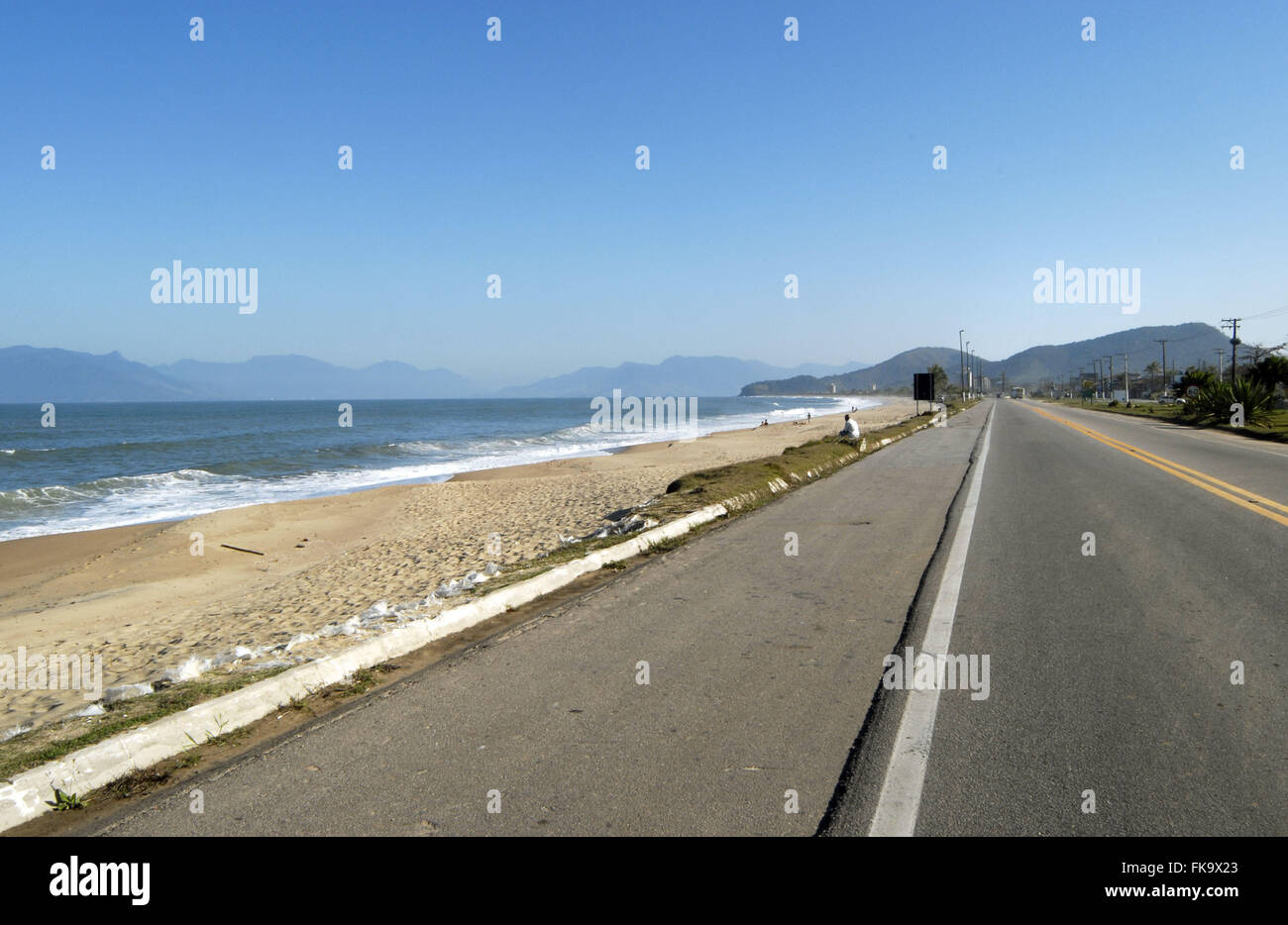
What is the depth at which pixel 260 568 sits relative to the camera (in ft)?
48.5

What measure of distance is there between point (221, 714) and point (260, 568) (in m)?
11.1

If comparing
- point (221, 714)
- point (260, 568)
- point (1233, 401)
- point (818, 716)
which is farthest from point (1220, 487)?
point (1233, 401)

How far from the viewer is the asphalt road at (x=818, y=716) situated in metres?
3.39

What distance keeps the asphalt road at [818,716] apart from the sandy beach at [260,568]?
229 centimetres

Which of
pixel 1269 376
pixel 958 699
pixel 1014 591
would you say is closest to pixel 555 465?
pixel 1014 591

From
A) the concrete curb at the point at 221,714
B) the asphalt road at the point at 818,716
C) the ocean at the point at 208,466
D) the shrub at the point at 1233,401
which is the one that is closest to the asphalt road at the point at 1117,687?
the asphalt road at the point at 818,716

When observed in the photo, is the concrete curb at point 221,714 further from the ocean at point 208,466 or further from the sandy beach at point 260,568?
the ocean at point 208,466

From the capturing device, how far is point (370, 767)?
3959mm

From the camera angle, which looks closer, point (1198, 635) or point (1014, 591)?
point (1198, 635)

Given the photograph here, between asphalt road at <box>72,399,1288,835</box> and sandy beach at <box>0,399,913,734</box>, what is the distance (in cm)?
229

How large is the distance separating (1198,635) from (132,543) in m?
19.7

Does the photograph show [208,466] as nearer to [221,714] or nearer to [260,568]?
[260,568]
